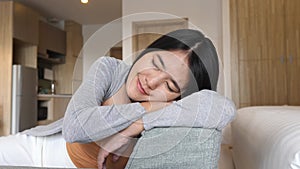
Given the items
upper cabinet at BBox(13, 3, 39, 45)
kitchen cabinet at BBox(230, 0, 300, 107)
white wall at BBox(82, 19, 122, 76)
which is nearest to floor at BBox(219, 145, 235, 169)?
kitchen cabinet at BBox(230, 0, 300, 107)

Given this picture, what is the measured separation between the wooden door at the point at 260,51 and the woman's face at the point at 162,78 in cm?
289

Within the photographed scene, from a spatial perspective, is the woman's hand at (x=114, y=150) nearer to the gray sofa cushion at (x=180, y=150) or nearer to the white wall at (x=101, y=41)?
the gray sofa cushion at (x=180, y=150)

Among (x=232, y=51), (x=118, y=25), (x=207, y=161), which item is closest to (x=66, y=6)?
(x=232, y=51)

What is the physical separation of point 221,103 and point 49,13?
5.50 meters

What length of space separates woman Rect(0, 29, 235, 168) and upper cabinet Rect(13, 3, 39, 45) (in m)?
4.29

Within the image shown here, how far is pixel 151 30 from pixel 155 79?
285 mm

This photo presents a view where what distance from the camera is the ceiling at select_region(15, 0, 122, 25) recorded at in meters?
5.07

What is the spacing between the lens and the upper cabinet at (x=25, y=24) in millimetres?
4758

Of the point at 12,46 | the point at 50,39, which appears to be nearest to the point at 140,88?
the point at 12,46

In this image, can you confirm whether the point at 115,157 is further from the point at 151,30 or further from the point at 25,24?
the point at 25,24

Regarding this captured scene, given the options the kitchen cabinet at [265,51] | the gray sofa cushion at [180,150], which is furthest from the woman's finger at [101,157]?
the kitchen cabinet at [265,51]

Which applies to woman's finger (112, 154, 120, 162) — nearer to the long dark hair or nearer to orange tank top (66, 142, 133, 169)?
orange tank top (66, 142, 133, 169)

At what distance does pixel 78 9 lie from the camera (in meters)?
5.46

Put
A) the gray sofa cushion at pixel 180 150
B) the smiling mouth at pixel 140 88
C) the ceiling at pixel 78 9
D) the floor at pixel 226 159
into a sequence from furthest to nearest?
the ceiling at pixel 78 9
the floor at pixel 226 159
the smiling mouth at pixel 140 88
the gray sofa cushion at pixel 180 150
